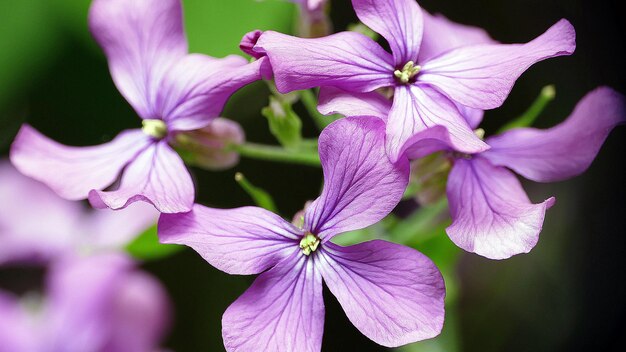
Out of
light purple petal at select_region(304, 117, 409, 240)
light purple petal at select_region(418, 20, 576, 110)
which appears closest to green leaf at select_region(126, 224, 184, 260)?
light purple petal at select_region(304, 117, 409, 240)

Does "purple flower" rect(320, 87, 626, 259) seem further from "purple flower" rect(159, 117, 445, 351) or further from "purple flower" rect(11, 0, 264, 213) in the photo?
"purple flower" rect(11, 0, 264, 213)

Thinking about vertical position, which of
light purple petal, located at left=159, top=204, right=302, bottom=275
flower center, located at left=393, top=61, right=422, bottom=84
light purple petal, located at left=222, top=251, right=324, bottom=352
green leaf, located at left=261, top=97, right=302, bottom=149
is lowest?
light purple petal, located at left=222, top=251, right=324, bottom=352

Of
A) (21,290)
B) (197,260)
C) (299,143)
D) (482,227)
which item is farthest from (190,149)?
(21,290)

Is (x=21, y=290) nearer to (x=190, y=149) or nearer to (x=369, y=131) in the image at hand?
(x=190, y=149)

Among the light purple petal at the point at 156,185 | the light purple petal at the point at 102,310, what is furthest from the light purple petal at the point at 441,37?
→ the light purple petal at the point at 102,310

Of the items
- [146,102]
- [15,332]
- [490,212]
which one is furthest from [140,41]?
[15,332]

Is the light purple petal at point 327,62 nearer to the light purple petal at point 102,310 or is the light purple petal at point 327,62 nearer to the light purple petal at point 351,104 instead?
the light purple petal at point 351,104

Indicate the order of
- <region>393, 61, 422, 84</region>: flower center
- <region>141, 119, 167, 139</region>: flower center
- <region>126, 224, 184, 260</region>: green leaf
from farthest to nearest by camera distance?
<region>126, 224, 184, 260</region>: green leaf, <region>141, 119, 167, 139</region>: flower center, <region>393, 61, 422, 84</region>: flower center
